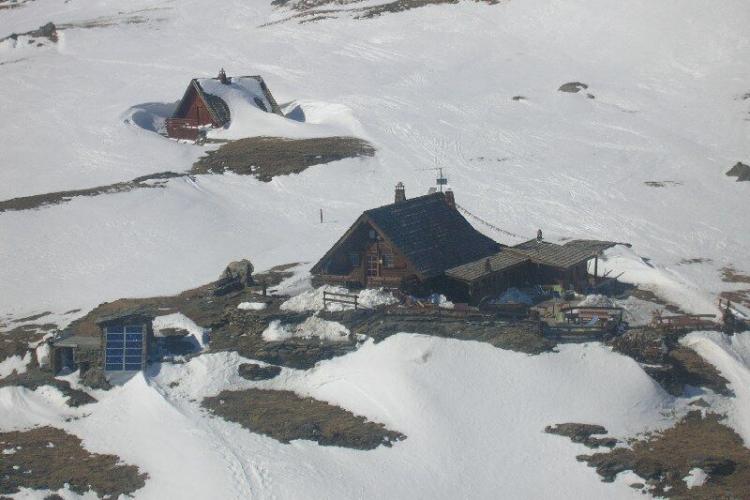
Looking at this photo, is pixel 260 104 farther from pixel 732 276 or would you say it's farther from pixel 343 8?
pixel 732 276

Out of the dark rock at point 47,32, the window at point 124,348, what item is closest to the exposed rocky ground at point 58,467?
the window at point 124,348

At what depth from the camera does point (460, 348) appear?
31.5 m

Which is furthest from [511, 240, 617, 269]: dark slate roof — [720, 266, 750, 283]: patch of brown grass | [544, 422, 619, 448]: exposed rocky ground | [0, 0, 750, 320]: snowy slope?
[544, 422, 619, 448]: exposed rocky ground

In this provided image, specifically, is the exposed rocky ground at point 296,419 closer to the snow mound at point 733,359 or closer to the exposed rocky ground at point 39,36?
the snow mound at point 733,359

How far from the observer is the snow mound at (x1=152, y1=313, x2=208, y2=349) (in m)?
34.3

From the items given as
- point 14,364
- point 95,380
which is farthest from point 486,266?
point 14,364

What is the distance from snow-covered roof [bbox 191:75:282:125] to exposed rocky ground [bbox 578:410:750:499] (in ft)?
140

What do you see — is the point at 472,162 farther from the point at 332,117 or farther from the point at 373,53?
the point at 373,53

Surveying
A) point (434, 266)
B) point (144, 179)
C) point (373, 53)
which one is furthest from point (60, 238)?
point (373, 53)

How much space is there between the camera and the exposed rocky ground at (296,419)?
2819 cm

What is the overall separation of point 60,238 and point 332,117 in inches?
905

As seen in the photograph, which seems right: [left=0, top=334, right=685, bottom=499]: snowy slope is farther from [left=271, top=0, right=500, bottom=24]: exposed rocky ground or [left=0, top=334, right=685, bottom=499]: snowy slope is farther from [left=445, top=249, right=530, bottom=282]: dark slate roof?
[left=271, top=0, right=500, bottom=24]: exposed rocky ground

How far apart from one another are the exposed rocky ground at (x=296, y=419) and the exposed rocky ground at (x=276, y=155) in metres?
26.2

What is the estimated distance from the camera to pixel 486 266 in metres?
35.3
